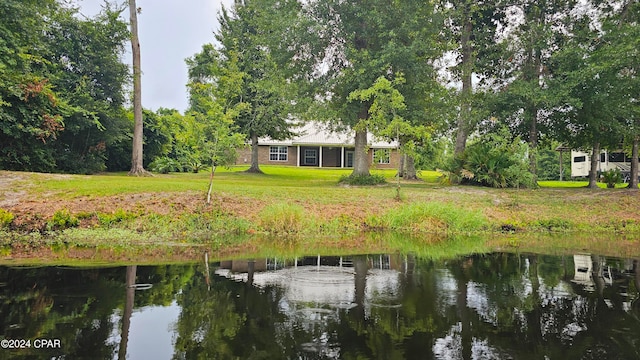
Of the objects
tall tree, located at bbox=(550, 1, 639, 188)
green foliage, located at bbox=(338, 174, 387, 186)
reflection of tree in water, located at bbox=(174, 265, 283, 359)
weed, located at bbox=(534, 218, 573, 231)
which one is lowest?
reflection of tree in water, located at bbox=(174, 265, 283, 359)

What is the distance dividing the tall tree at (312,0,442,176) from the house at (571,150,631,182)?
2017cm

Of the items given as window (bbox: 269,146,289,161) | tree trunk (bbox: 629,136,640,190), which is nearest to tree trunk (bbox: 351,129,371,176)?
tree trunk (bbox: 629,136,640,190)

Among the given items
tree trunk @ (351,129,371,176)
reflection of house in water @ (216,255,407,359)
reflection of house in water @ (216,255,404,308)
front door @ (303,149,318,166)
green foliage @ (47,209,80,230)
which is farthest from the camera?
front door @ (303,149,318,166)

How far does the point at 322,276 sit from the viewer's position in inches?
340

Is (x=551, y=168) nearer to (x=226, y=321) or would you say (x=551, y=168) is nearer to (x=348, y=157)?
(x=348, y=157)

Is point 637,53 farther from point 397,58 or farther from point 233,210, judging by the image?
point 233,210

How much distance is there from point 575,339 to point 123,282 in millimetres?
6745

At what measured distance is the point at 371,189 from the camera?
20.6 metres

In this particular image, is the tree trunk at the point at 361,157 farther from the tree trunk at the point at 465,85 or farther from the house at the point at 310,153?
the house at the point at 310,153

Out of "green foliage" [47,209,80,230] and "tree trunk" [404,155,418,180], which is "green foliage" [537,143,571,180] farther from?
"green foliage" [47,209,80,230]

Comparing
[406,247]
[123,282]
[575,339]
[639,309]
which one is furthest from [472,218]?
[123,282]

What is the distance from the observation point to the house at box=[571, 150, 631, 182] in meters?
39.4

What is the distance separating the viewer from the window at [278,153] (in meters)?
46.2

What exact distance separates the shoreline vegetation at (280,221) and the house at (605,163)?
71.4 ft
